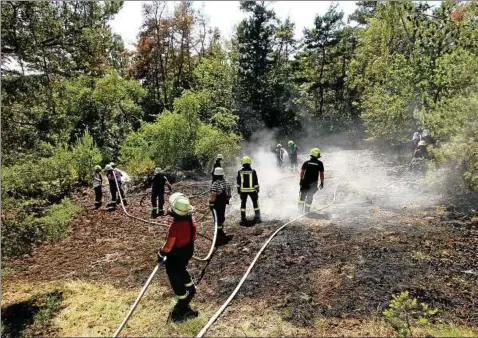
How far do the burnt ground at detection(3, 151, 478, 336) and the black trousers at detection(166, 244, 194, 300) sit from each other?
616 millimetres

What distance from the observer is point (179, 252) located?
6.45 metres

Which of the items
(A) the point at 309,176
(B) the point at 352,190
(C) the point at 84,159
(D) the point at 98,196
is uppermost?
(C) the point at 84,159

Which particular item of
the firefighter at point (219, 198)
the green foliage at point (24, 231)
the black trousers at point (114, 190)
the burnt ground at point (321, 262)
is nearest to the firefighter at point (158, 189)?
the burnt ground at point (321, 262)

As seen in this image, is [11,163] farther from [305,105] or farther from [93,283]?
[305,105]

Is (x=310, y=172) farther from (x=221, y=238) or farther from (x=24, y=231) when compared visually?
(x=24, y=231)

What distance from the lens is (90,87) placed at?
1282 inches

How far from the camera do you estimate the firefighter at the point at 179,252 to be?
6.32 m

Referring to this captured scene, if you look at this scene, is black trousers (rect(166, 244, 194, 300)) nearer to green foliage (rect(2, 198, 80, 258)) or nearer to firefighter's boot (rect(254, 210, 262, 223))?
green foliage (rect(2, 198, 80, 258))

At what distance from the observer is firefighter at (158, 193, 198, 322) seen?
20.7 feet

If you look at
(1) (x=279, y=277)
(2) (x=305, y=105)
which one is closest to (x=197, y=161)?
(1) (x=279, y=277)

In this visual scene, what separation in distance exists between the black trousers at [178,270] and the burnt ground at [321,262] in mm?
616

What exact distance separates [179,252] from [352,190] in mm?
9819

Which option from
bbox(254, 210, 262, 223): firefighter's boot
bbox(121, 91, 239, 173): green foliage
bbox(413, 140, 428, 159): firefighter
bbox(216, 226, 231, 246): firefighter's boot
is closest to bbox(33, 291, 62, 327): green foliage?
bbox(216, 226, 231, 246): firefighter's boot

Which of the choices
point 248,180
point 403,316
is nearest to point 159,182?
point 248,180
